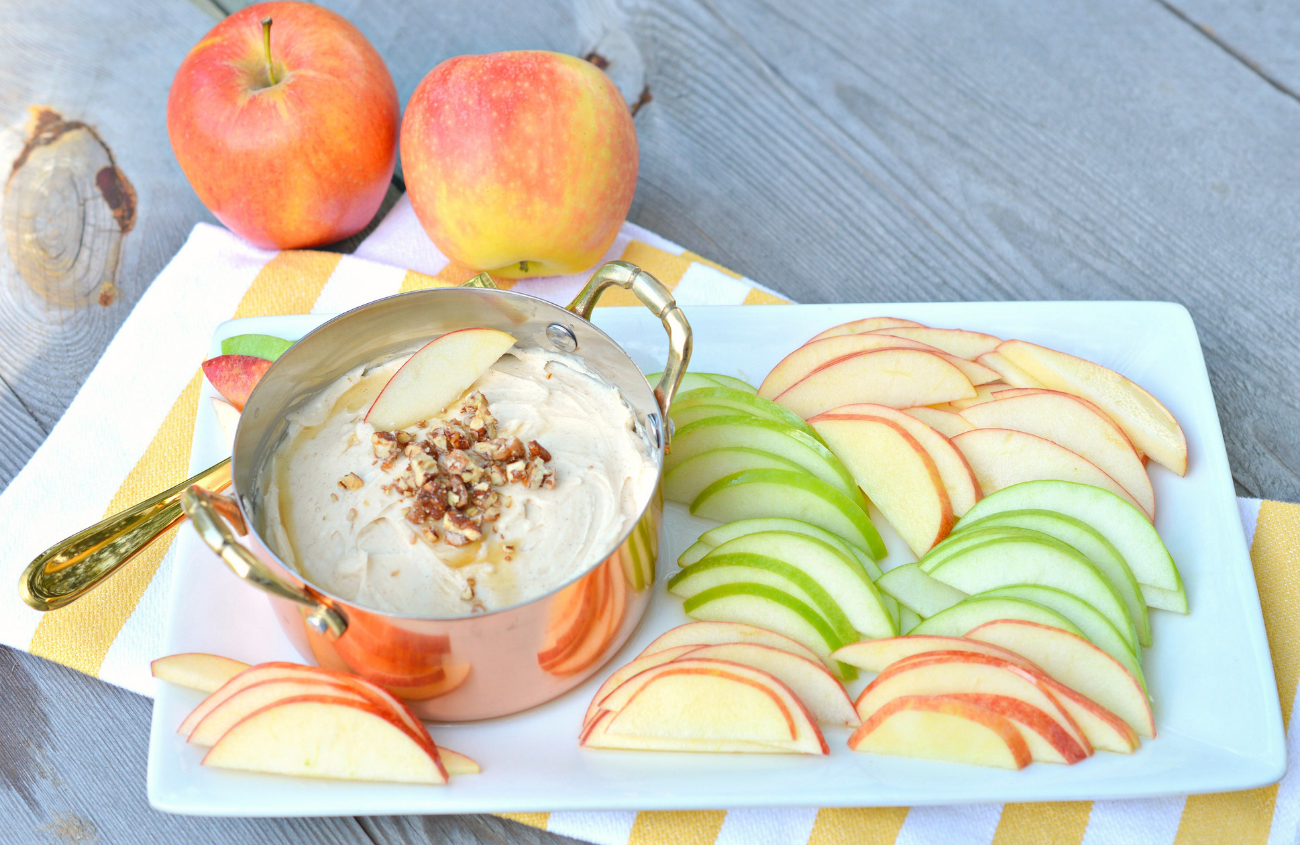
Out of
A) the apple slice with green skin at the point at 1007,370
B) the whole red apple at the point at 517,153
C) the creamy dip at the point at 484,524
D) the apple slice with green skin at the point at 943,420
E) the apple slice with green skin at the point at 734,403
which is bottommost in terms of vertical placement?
the creamy dip at the point at 484,524

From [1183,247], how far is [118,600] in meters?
2.39

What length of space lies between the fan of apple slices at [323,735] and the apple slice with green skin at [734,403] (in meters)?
0.72

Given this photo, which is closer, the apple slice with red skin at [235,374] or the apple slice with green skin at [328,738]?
the apple slice with green skin at [328,738]

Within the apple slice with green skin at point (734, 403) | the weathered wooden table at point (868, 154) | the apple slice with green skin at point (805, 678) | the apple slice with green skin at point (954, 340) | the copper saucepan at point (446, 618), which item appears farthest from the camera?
the weathered wooden table at point (868, 154)

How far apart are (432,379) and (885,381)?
82cm

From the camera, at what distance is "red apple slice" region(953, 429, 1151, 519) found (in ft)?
5.70

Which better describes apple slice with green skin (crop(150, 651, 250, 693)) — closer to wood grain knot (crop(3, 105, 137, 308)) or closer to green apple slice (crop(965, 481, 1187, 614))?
wood grain knot (crop(3, 105, 137, 308))

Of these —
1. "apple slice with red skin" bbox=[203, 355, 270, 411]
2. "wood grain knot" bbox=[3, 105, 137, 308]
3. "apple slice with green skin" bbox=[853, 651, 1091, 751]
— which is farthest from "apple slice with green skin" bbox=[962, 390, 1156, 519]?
"wood grain knot" bbox=[3, 105, 137, 308]

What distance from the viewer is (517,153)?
204 cm

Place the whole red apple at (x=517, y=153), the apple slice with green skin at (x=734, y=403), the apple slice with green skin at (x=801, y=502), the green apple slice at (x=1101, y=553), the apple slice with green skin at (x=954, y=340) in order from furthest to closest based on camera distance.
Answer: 1. the whole red apple at (x=517, y=153)
2. the apple slice with green skin at (x=954, y=340)
3. the apple slice with green skin at (x=734, y=403)
4. the apple slice with green skin at (x=801, y=502)
5. the green apple slice at (x=1101, y=553)

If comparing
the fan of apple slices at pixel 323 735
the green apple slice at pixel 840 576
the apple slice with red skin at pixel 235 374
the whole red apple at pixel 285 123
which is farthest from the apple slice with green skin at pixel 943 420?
the whole red apple at pixel 285 123

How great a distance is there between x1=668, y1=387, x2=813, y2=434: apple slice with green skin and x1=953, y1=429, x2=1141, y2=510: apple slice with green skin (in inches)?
11.9

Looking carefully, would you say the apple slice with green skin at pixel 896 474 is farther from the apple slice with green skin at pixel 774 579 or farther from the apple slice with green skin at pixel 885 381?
the apple slice with green skin at pixel 774 579

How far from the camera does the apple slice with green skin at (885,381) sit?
1853 mm
